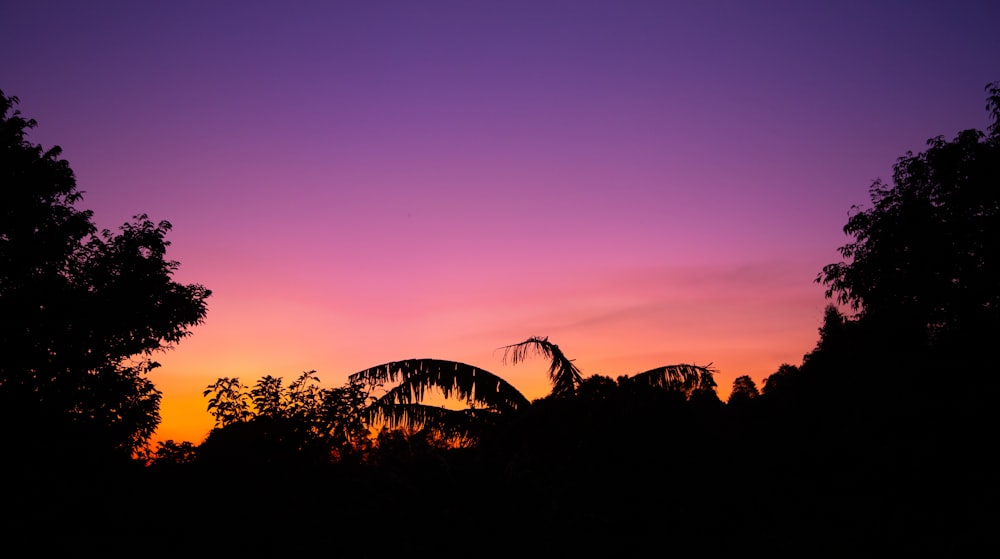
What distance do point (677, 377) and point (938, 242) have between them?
18.2 m

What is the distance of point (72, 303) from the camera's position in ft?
63.2

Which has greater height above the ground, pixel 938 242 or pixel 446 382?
pixel 938 242

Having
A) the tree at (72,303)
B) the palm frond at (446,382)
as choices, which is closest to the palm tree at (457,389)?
the palm frond at (446,382)

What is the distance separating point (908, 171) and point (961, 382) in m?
15.5

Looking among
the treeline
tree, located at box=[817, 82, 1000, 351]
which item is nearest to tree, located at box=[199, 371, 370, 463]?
the treeline

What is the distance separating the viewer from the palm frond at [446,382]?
13602mm

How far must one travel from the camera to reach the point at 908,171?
2681 cm

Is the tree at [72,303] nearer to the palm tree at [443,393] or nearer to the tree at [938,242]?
Result: the palm tree at [443,393]

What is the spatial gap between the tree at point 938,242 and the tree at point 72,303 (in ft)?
83.1

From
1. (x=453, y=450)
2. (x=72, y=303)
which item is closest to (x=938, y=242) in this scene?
(x=453, y=450)

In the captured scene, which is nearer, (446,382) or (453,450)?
(453,450)

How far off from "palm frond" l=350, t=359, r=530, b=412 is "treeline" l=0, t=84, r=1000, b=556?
0.05 metres

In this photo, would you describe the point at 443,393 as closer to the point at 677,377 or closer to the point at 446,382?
the point at 446,382

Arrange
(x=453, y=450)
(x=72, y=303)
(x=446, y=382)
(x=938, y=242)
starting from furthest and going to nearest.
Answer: (x=938, y=242)
(x=72, y=303)
(x=446, y=382)
(x=453, y=450)
